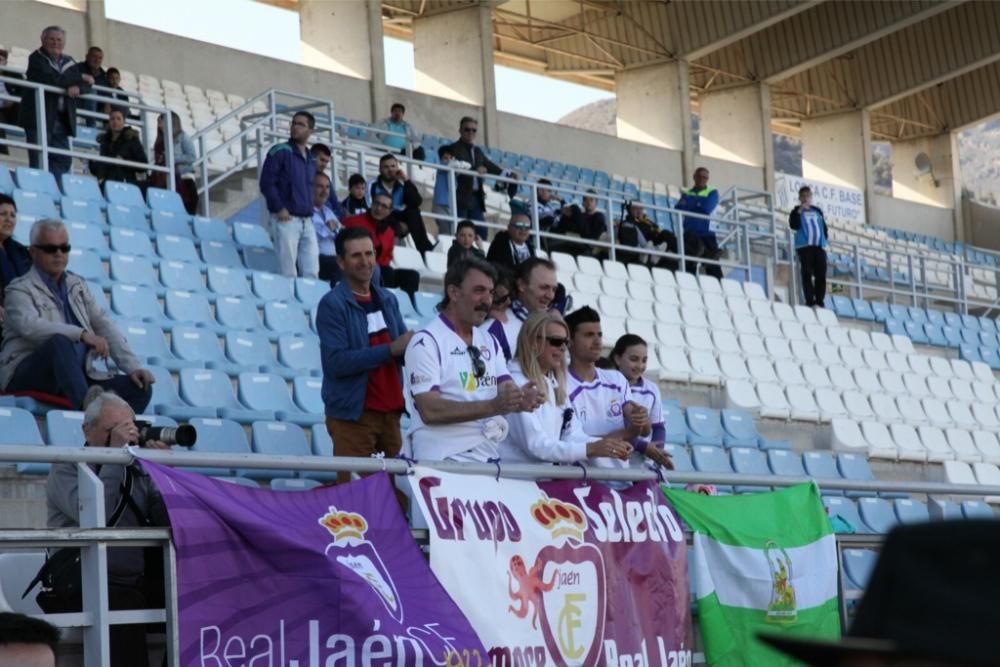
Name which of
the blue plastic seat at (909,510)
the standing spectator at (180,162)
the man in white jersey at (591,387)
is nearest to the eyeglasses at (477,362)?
the man in white jersey at (591,387)

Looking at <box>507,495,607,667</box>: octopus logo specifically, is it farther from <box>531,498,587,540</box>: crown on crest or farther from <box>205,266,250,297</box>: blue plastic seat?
<box>205,266,250,297</box>: blue plastic seat

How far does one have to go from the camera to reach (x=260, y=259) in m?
11.1

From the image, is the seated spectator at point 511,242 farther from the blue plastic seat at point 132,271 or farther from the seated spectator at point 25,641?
the seated spectator at point 25,641

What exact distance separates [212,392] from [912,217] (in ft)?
79.0

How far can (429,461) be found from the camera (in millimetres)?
5070

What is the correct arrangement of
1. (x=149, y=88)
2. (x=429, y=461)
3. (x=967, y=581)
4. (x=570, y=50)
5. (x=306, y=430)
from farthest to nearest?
(x=570, y=50)
(x=149, y=88)
(x=306, y=430)
(x=429, y=461)
(x=967, y=581)

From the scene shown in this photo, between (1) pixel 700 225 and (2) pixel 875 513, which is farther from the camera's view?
(1) pixel 700 225

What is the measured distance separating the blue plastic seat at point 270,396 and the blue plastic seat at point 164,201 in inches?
117

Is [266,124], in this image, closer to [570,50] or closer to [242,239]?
[242,239]

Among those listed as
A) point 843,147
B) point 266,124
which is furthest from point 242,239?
point 843,147

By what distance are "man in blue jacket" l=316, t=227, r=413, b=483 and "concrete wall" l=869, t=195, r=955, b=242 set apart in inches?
933

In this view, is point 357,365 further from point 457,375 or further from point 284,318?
point 284,318

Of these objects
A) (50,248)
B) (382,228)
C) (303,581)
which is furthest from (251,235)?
(303,581)

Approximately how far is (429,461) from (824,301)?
1176 cm
